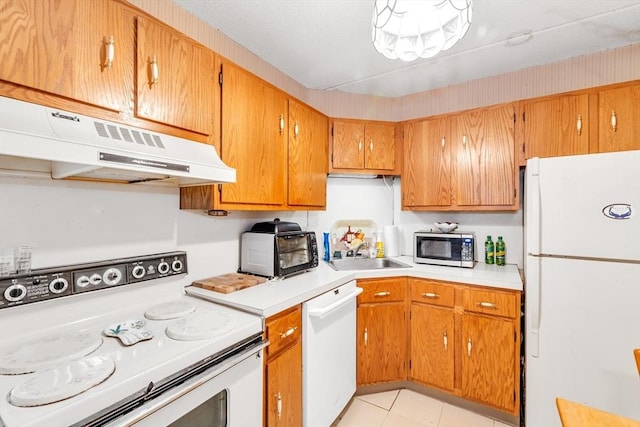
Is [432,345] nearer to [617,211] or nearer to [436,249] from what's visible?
[436,249]

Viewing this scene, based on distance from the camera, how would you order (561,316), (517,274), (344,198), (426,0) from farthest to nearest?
(344,198) < (517,274) < (561,316) < (426,0)

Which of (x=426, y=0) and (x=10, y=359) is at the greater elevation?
(x=426, y=0)

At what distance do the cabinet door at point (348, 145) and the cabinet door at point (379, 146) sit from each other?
55 millimetres

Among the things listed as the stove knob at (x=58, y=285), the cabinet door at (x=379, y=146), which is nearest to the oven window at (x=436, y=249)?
the cabinet door at (x=379, y=146)

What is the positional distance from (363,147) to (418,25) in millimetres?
1286

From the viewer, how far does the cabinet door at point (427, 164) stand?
229cm

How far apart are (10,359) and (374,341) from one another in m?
1.88

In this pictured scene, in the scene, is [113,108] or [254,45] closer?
[113,108]

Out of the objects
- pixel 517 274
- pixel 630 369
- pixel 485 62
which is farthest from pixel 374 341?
pixel 485 62

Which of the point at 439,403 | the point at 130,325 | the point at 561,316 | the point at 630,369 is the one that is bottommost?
the point at 439,403

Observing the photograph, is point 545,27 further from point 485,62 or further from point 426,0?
point 426,0

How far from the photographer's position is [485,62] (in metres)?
2.13

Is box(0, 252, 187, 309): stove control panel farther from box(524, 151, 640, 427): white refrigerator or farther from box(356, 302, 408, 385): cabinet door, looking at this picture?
box(524, 151, 640, 427): white refrigerator

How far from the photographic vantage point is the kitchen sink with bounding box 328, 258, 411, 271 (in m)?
2.40
